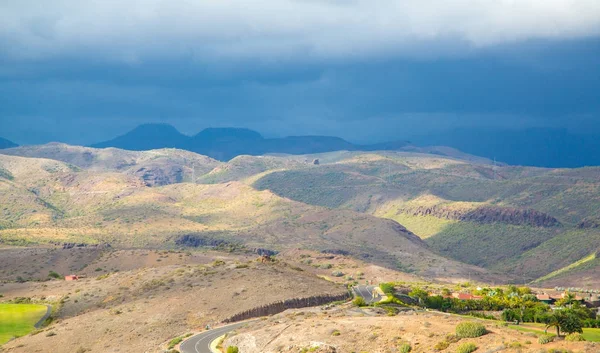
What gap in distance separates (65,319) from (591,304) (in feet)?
211

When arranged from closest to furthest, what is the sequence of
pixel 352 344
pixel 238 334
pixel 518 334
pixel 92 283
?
pixel 518 334 → pixel 352 344 → pixel 238 334 → pixel 92 283

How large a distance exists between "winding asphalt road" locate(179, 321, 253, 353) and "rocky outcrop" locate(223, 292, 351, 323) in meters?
3.95

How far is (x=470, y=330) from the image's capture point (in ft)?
204

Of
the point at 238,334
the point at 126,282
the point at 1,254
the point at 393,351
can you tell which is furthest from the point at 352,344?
the point at 1,254

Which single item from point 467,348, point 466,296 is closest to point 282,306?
point 466,296

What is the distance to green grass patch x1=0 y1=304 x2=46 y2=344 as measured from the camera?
4252 inches

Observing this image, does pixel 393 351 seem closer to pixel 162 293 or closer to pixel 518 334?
pixel 518 334

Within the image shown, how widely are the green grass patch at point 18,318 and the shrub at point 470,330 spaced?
58550 millimetres

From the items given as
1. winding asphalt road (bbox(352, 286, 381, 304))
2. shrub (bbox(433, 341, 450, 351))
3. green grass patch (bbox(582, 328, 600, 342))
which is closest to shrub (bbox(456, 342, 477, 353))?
shrub (bbox(433, 341, 450, 351))

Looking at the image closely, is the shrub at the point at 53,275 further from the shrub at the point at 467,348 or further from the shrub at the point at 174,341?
the shrub at the point at 467,348

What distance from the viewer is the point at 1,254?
190375 mm

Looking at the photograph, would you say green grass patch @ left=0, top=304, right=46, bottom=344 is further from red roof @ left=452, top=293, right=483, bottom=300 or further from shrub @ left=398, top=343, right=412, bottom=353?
shrub @ left=398, top=343, right=412, bottom=353

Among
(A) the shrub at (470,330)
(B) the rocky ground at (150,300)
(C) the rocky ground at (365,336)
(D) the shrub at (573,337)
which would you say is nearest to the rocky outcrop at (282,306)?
(B) the rocky ground at (150,300)

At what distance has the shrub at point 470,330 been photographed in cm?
6194
